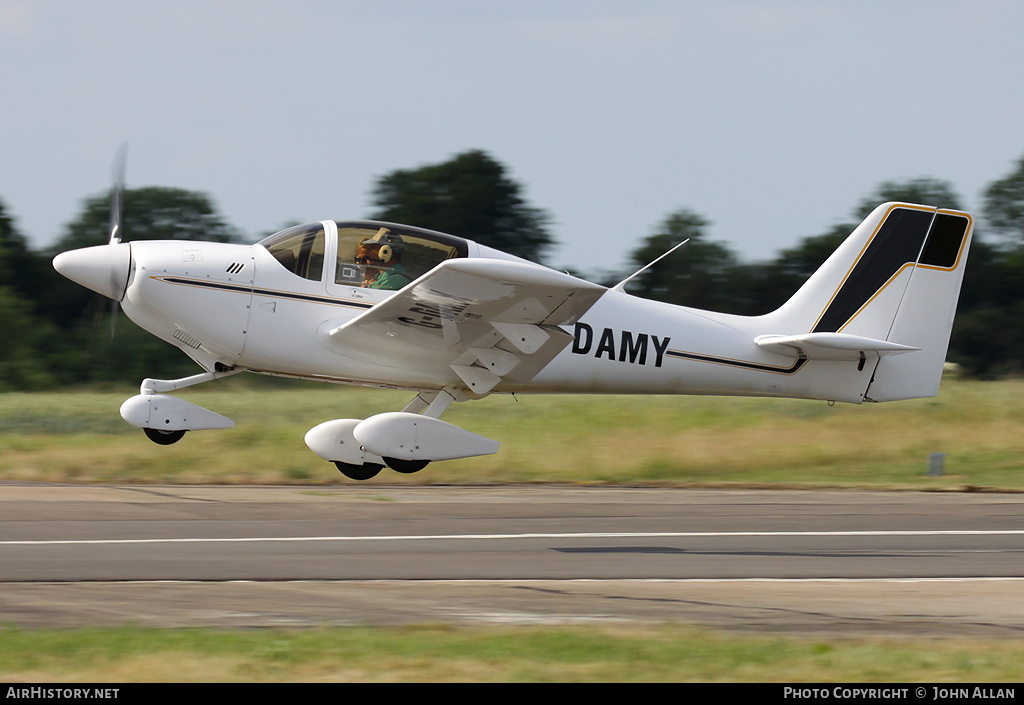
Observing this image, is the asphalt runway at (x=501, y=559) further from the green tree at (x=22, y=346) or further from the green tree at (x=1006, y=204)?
the green tree at (x=1006, y=204)

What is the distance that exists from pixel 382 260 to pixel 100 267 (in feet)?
7.93

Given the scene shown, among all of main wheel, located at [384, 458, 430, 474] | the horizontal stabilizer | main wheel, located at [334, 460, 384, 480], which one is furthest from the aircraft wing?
the horizontal stabilizer

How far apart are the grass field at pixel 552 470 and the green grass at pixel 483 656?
12mm

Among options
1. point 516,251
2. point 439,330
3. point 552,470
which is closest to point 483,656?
point 439,330

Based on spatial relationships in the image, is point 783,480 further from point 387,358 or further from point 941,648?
point 941,648

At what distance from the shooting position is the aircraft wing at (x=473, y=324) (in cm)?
854

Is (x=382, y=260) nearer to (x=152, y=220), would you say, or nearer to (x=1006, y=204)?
(x=152, y=220)

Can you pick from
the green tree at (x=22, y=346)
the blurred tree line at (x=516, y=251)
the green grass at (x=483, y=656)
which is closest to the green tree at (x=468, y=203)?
the blurred tree line at (x=516, y=251)

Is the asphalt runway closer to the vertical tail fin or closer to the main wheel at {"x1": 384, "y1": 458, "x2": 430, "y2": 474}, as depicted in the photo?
the main wheel at {"x1": 384, "y1": 458, "x2": 430, "y2": 474}

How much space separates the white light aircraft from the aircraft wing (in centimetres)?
2

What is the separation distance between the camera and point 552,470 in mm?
12531

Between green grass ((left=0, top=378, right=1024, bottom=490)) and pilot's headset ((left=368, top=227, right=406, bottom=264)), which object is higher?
pilot's headset ((left=368, top=227, right=406, bottom=264))

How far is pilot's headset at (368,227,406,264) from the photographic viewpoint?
9.55 meters

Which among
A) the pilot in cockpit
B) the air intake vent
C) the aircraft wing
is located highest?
the pilot in cockpit
